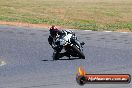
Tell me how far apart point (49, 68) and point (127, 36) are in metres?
13.7

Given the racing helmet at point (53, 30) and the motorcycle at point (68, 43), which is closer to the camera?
the racing helmet at point (53, 30)

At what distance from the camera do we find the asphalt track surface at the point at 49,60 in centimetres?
1515

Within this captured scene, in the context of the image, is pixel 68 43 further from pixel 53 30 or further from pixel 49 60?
pixel 49 60

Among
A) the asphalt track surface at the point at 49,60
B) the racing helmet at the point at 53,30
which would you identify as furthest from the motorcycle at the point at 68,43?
the asphalt track surface at the point at 49,60

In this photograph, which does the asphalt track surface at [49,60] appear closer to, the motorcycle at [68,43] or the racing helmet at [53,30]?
the motorcycle at [68,43]

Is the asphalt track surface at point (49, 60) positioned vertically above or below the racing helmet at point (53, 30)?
below

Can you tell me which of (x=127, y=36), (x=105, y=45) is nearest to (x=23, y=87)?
(x=105, y=45)

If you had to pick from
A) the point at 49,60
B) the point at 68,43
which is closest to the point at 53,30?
the point at 68,43

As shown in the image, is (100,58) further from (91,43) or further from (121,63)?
(91,43)

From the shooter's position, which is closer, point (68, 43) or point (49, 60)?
point (68, 43)

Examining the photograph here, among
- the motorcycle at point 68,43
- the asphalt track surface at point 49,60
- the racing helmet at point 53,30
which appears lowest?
the asphalt track surface at point 49,60

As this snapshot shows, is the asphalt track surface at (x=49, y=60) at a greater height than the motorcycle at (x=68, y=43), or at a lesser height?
lesser

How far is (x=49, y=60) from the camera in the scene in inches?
802

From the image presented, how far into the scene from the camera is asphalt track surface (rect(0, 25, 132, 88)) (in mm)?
15148
